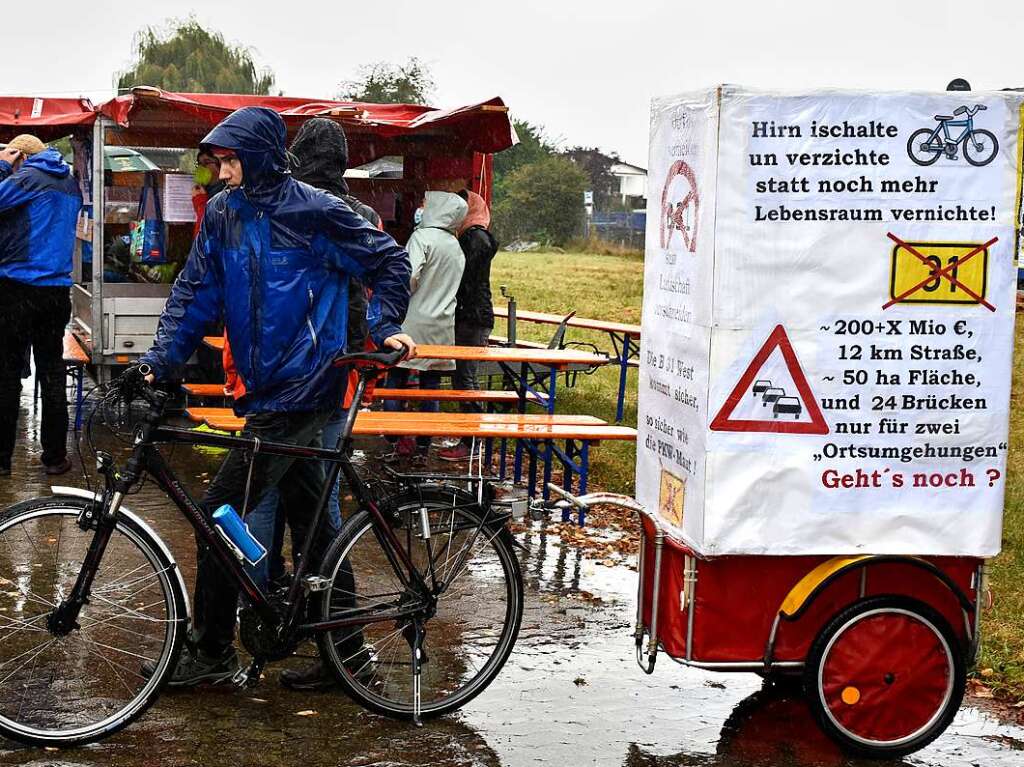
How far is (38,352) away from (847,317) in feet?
18.6

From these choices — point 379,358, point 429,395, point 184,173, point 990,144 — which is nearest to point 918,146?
point 990,144

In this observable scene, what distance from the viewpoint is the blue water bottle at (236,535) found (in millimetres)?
4699

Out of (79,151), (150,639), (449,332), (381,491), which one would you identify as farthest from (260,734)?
(79,151)

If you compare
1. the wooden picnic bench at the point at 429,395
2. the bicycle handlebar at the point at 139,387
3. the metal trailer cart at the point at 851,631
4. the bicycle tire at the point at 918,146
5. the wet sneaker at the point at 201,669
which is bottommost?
the wet sneaker at the point at 201,669

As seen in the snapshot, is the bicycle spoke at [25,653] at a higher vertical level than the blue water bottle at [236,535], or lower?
lower

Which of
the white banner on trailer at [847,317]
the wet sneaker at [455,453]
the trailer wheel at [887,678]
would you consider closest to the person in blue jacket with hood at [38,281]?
the wet sneaker at [455,453]

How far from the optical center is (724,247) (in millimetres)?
4402

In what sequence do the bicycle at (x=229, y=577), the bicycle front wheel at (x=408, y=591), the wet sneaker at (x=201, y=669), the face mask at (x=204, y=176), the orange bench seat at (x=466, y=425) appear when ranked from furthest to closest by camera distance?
the face mask at (x=204, y=176) < the orange bench seat at (x=466, y=425) < the wet sneaker at (x=201, y=669) < the bicycle front wheel at (x=408, y=591) < the bicycle at (x=229, y=577)

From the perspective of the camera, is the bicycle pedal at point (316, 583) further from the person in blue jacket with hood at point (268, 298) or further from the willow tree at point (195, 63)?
A: the willow tree at point (195, 63)

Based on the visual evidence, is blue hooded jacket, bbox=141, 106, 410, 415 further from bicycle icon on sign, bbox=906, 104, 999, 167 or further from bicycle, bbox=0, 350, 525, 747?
bicycle icon on sign, bbox=906, 104, 999, 167

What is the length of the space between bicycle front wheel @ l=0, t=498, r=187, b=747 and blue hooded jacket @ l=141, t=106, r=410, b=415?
59 cm

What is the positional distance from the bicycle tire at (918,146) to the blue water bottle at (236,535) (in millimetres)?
2381

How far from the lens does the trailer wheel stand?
4570 mm

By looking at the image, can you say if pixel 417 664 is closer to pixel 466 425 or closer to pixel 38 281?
pixel 466 425
